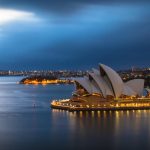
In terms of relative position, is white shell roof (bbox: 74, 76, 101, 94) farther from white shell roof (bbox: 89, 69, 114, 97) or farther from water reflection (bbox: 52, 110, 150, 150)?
water reflection (bbox: 52, 110, 150, 150)

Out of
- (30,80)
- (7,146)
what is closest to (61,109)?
(7,146)

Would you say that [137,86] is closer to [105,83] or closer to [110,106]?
[105,83]

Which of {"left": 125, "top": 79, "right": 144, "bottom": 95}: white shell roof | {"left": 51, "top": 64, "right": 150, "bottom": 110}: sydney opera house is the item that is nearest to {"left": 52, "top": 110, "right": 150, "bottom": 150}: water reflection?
{"left": 51, "top": 64, "right": 150, "bottom": 110}: sydney opera house

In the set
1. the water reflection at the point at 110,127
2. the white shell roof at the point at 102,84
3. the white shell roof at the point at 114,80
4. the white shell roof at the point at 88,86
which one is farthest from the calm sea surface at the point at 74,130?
the white shell roof at the point at 114,80

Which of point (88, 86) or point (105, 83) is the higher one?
point (105, 83)

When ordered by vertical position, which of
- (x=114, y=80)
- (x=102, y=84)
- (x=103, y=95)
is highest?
(x=114, y=80)

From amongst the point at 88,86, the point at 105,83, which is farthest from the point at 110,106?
the point at 88,86

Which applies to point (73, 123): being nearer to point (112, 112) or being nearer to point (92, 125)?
point (92, 125)
